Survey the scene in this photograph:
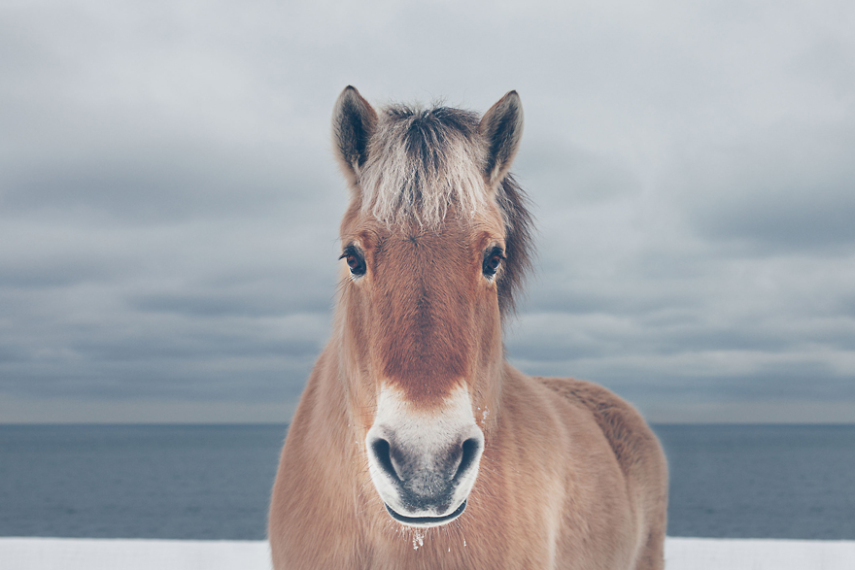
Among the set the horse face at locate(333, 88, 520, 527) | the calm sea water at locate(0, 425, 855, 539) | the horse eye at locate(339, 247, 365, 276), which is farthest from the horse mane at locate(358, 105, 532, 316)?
the calm sea water at locate(0, 425, 855, 539)

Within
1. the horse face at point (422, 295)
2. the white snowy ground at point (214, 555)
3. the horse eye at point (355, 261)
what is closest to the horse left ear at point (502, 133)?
the horse face at point (422, 295)

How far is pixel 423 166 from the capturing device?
2268mm

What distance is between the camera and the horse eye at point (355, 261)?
2.21 m

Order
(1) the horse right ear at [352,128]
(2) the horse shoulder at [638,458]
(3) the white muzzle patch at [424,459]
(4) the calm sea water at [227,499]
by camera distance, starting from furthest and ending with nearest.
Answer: (4) the calm sea water at [227,499], (2) the horse shoulder at [638,458], (1) the horse right ear at [352,128], (3) the white muzzle patch at [424,459]

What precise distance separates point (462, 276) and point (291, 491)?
131 cm

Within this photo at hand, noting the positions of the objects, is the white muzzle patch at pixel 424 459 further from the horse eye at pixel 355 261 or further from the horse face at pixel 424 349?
the horse eye at pixel 355 261

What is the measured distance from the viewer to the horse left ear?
2.51 meters

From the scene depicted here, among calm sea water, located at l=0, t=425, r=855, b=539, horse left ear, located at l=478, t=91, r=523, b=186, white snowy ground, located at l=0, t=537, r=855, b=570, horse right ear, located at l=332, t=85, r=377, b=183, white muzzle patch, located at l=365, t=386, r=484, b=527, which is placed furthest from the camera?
calm sea water, located at l=0, t=425, r=855, b=539

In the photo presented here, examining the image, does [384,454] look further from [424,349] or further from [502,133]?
[502,133]

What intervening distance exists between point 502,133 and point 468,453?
140cm

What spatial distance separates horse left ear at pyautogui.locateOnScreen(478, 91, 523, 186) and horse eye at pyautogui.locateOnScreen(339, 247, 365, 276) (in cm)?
70

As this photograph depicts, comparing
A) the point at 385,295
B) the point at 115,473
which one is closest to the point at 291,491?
the point at 385,295

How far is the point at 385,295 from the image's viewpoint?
206cm

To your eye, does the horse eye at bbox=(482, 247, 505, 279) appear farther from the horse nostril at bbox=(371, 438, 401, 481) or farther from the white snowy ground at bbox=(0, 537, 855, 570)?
the white snowy ground at bbox=(0, 537, 855, 570)
